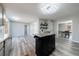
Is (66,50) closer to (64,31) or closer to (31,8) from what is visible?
(31,8)

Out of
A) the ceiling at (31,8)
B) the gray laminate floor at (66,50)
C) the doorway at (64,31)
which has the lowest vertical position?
the gray laminate floor at (66,50)

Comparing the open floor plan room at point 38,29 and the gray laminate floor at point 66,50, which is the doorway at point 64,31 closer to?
the open floor plan room at point 38,29

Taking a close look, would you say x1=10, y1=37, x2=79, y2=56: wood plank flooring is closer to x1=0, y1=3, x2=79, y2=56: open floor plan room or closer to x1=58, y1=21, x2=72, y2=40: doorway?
x1=0, y1=3, x2=79, y2=56: open floor plan room

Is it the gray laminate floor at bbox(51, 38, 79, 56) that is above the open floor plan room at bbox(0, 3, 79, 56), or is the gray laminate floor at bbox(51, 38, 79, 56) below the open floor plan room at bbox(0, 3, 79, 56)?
below

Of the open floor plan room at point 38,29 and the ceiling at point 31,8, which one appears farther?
the ceiling at point 31,8

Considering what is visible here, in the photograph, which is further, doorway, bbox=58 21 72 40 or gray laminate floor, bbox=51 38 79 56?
doorway, bbox=58 21 72 40

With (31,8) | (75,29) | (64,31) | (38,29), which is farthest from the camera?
(64,31)

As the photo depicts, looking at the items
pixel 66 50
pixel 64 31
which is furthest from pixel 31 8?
pixel 64 31

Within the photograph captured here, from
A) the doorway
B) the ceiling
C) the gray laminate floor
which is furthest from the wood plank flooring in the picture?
the doorway

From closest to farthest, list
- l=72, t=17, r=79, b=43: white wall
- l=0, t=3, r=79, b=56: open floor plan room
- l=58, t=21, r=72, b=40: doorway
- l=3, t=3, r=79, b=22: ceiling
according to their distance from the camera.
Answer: l=0, t=3, r=79, b=56: open floor plan room, l=3, t=3, r=79, b=22: ceiling, l=72, t=17, r=79, b=43: white wall, l=58, t=21, r=72, b=40: doorway

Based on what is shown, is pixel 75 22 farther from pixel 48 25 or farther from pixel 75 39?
pixel 48 25

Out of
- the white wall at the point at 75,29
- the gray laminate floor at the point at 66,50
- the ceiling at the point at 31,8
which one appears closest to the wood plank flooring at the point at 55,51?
the gray laminate floor at the point at 66,50

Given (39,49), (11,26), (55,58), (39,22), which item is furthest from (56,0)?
(39,22)

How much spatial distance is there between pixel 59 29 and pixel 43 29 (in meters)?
2.50
